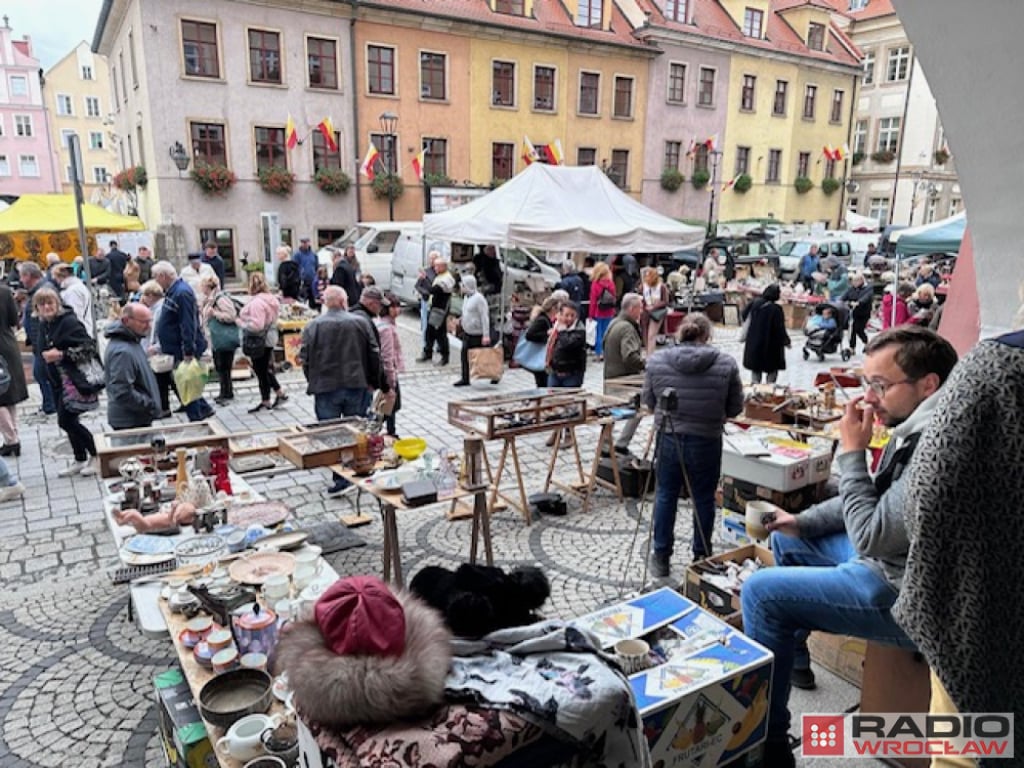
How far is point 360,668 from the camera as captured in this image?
5.52 ft

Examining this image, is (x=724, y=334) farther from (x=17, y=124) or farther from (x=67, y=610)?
(x=17, y=124)

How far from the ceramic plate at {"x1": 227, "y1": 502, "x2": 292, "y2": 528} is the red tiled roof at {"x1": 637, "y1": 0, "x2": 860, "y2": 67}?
30184 millimetres

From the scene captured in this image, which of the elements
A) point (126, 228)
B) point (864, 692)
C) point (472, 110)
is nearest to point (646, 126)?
point (472, 110)

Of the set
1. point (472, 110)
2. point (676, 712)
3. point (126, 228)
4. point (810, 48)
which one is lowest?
point (676, 712)

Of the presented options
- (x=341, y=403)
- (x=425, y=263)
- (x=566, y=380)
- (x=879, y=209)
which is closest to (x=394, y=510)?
(x=341, y=403)

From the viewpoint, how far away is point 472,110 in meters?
26.0

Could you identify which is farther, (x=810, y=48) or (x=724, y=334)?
(x=810, y=48)

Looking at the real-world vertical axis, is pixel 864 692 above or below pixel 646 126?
below

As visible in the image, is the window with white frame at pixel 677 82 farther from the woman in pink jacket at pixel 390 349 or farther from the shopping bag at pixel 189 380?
the shopping bag at pixel 189 380

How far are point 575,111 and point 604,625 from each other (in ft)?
90.7

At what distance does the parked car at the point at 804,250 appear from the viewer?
23516 mm

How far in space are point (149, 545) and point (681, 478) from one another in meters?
3.20

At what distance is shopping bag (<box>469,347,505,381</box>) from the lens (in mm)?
9758

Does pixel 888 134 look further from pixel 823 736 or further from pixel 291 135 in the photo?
pixel 823 736
